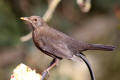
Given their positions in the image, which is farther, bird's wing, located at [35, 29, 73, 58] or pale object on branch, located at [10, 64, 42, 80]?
bird's wing, located at [35, 29, 73, 58]

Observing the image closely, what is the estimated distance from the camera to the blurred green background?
5996 mm

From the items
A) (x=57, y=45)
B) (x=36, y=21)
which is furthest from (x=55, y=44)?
(x=36, y=21)

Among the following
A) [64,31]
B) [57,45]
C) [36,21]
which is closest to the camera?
[57,45]

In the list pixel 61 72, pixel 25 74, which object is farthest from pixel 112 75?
pixel 25 74

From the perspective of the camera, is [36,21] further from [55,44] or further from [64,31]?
[64,31]

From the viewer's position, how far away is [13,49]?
22.8 ft

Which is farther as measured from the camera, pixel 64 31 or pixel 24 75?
pixel 64 31

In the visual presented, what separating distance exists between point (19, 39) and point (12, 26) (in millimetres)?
263

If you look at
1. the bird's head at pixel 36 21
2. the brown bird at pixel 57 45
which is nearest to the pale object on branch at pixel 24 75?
the brown bird at pixel 57 45

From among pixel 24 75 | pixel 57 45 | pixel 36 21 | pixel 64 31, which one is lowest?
pixel 64 31

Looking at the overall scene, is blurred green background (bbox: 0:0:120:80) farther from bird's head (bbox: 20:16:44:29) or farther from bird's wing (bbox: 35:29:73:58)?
bird's wing (bbox: 35:29:73:58)

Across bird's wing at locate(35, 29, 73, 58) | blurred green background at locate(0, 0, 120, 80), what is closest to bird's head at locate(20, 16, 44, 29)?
bird's wing at locate(35, 29, 73, 58)

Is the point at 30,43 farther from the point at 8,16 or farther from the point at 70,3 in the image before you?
the point at 70,3

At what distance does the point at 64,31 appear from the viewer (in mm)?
6688
